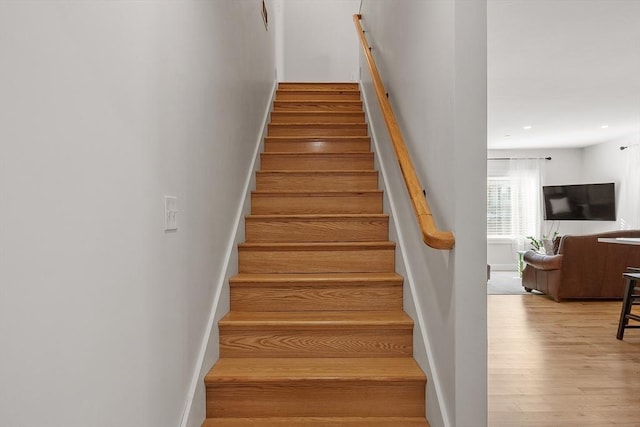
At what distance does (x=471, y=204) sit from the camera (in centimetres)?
148

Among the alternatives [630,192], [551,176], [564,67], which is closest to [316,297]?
[564,67]

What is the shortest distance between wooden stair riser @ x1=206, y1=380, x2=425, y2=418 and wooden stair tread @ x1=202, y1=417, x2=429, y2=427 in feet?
0.07

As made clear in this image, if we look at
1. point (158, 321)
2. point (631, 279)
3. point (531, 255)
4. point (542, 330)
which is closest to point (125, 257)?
point (158, 321)

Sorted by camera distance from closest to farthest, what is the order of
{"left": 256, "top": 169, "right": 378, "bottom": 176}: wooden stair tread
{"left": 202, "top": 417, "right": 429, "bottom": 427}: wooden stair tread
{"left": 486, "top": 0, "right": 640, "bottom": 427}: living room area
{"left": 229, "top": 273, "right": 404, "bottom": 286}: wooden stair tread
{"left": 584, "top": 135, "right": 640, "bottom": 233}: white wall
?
{"left": 202, "top": 417, "right": 429, "bottom": 427}: wooden stair tread < {"left": 229, "top": 273, "right": 404, "bottom": 286}: wooden stair tread < {"left": 486, "top": 0, "right": 640, "bottom": 427}: living room area < {"left": 256, "top": 169, "right": 378, "bottom": 176}: wooden stair tread < {"left": 584, "top": 135, "right": 640, "bottom": 233}: white wall

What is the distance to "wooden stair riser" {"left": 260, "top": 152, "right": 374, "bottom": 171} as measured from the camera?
3.41 meters

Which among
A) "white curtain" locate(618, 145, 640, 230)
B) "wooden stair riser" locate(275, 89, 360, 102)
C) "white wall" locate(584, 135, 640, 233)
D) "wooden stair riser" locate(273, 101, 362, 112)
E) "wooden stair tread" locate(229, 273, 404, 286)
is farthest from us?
"white wall" locate(584, 135, 640, 233)

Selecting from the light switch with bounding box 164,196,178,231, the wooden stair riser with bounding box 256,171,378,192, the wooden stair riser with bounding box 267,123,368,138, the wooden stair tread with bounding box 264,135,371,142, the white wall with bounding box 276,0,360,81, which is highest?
the white wall with bounding box 276,0,360,81

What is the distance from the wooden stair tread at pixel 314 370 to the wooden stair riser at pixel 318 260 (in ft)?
1.98

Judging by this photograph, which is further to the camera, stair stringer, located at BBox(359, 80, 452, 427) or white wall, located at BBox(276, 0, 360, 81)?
white wall, located at BBox(276, 0, 360, 81)

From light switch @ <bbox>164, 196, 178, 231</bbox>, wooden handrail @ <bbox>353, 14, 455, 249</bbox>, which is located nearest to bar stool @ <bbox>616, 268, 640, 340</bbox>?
wooden handrail @ <bbox>353, 14, 455, 249</bbox>

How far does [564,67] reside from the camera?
14.3 feet

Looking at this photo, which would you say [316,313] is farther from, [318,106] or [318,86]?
[318,86]

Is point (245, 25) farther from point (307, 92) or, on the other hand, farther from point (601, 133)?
point (601, 133)

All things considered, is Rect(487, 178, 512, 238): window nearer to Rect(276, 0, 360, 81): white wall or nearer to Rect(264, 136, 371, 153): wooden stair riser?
Rect(276, 0, 360, 81): white wall
